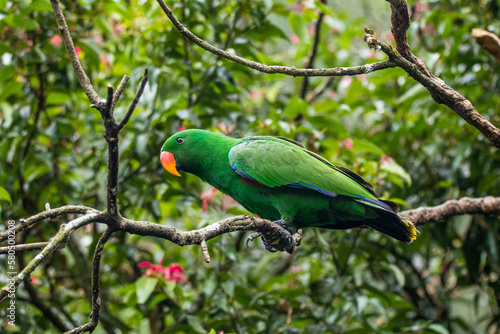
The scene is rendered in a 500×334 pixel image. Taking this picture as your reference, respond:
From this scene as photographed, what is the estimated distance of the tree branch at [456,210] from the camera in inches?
121

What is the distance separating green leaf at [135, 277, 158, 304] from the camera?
10.0 feet

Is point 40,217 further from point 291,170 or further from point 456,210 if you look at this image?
point 456,210

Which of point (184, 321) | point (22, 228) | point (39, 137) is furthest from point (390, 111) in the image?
point (22, 228)

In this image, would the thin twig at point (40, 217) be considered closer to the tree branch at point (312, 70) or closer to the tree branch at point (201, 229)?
the tree branch at point (201, 229)

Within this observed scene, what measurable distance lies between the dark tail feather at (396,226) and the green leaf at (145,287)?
58.3 inches

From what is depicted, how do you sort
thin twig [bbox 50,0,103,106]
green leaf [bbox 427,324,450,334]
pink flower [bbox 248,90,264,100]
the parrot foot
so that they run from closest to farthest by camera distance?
thin twig [bbox 50,0,103,106], the parrot foot, green leaf [bbox 427,324,450,334], pink flower [bbox 248,90,264,100]

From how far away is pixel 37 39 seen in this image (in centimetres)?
400

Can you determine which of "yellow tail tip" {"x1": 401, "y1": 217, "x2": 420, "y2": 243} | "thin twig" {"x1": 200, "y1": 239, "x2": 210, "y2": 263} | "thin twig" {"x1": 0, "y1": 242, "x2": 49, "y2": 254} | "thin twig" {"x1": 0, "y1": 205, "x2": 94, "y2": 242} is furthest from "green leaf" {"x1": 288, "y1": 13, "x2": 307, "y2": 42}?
"thin twig" {"x1": 0, "y1": 242, "x2": 49, "y2": 254}

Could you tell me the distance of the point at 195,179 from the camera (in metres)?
4.52

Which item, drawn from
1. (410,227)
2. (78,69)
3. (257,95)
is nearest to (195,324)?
(410,227)

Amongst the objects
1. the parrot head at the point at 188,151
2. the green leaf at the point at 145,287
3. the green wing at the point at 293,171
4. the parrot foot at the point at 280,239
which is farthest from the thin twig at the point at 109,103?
the green leaf at the point at 145,287

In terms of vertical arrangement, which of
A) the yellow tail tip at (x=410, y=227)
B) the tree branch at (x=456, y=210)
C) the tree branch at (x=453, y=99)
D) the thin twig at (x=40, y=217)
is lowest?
the thin twig at (x=40, y=217)

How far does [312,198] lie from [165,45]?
177 cm

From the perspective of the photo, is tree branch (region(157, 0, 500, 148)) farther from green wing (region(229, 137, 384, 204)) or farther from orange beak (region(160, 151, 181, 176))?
orange beak (region(160, 151, 181, 176))
